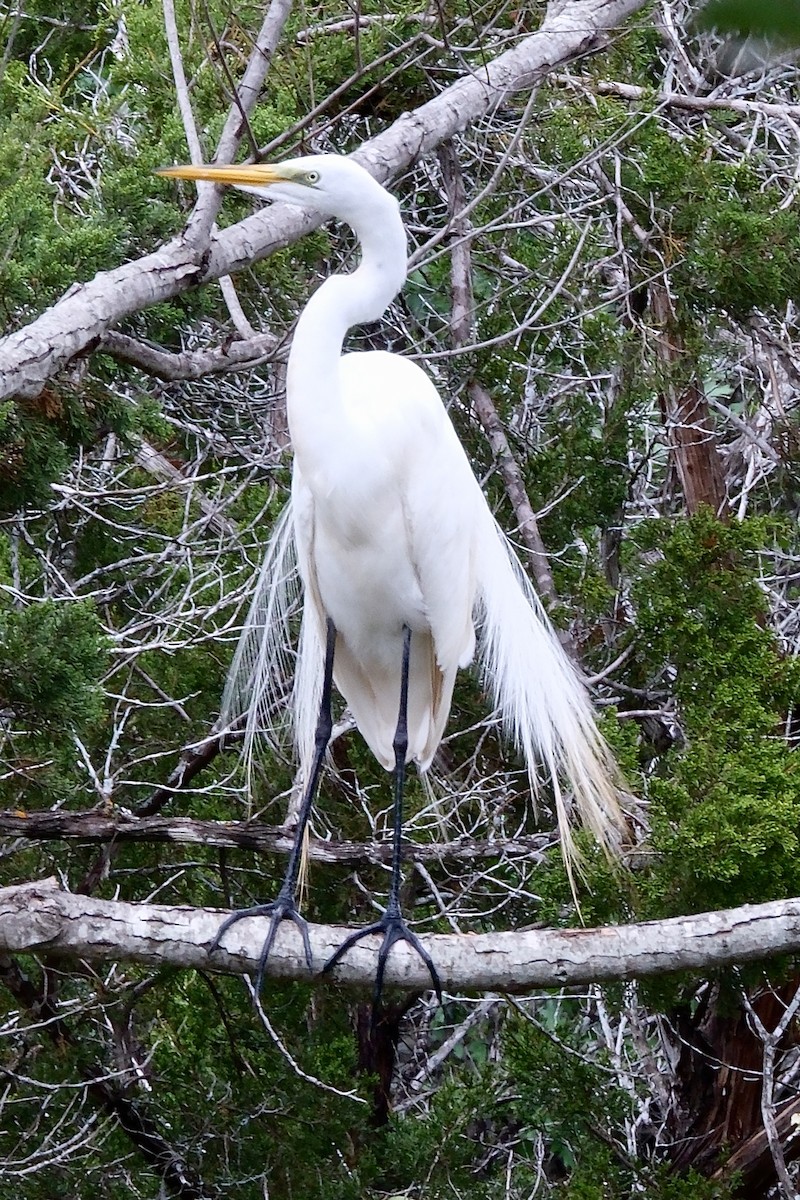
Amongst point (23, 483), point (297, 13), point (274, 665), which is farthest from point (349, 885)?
point (297, 13)

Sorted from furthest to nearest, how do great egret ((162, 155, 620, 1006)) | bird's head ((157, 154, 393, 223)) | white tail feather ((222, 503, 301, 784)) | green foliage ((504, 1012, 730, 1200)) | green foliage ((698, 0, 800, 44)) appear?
green foliage ((504, 1012, 730, 1200))
white tail feather ((222, 503, 301, 784))
great egret ((162, 155, 620, 1006))
bird's head ((157, 154, 393, 223))
green foliage ((698, 0, 800, 44))

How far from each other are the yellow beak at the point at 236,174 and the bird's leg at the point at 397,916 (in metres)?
0.96

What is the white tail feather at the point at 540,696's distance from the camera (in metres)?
2.38

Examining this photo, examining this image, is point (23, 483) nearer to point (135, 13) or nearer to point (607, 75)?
point (135, 13)

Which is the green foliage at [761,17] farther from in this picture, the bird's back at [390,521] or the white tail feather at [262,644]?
the white tail feather at [262,644]

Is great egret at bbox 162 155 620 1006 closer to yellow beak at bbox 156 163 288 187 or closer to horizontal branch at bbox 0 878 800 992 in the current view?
yellow beak at bbox 156 163 288 187

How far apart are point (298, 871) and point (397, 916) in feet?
0.66

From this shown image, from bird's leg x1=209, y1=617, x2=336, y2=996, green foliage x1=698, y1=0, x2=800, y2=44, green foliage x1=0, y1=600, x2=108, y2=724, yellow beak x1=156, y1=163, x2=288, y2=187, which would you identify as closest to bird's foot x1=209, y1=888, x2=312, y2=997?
bird's leg x1=209, y1=617, x2=336, y2=996

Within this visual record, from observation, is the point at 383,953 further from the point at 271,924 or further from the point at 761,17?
the point at 761,17

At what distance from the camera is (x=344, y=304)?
228cm

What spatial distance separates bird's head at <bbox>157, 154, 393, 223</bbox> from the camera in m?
2.16

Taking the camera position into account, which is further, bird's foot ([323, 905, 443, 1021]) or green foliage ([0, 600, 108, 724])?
green foliage ([0, 600, 108, 724])

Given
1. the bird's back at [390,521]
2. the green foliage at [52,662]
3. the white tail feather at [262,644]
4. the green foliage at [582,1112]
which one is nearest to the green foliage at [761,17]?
the green foliage at [52,662]

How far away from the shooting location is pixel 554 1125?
3244 millimetres
